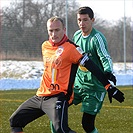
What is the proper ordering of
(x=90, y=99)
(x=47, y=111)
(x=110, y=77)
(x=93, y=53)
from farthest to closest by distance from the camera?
(x=90, y=99), (x=93, y=53), (x=110, y=77), (x=47, y=111)

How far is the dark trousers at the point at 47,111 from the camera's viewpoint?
5.30m

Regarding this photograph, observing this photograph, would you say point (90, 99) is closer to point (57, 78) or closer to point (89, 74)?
point (89, 74)

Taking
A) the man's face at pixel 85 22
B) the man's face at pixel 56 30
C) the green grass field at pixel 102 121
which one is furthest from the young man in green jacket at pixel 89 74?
the green grass field at pixel 102 121

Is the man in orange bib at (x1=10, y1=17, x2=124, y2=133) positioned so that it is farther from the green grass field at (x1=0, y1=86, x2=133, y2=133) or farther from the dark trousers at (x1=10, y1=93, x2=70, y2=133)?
the green grass field at (x1=0, y1=86, x2=133, y2=133)

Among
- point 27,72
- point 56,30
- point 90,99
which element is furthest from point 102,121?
point 27,72

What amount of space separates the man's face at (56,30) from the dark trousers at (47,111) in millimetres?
667

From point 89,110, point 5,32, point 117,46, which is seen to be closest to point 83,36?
point 89,110

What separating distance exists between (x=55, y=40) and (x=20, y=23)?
18240 millimetres

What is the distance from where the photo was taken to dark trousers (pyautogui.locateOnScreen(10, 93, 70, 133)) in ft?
17.4

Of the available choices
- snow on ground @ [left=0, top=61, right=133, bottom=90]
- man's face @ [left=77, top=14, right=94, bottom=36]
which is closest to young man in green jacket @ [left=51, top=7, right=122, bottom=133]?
man's face @ [left=77, top=14, right=94, bottom=36]

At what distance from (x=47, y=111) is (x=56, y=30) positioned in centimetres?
95

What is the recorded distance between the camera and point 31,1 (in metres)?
23.4

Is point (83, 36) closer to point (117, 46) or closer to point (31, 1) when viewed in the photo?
point (31, 1)

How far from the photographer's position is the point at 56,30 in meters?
5.54
